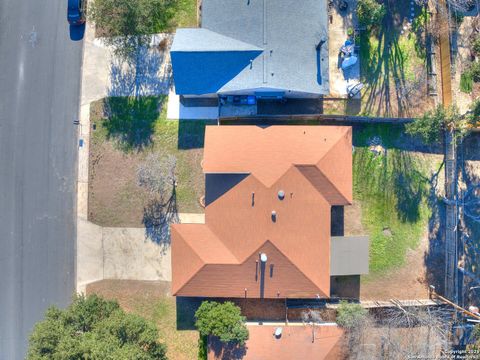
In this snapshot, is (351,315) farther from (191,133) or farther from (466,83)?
(466,83)

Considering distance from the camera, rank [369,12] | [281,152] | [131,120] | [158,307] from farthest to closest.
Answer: [131,120] < [158,307] < [369,12] < [281,152]

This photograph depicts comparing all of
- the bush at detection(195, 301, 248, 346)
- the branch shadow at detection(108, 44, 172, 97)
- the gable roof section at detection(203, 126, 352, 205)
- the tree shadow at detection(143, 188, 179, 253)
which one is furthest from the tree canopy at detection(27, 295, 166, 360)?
the branch shadow at detection(108, 44, 172, 97)

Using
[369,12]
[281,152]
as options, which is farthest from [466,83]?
[281,152]

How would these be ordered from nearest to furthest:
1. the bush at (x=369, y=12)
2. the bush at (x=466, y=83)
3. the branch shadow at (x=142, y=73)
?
the bush at (x=369, y=12) < the bush at (x=466, y=83) < the branch shadow at (x=142, y=73)

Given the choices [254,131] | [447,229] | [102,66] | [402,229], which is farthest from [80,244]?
[447,229]

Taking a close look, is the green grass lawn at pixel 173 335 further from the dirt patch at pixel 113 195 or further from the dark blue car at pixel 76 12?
the dark blue car at pixel 76 12

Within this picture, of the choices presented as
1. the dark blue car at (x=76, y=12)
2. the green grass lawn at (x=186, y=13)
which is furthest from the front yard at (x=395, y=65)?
the dark blue car at (x=76, y=12)

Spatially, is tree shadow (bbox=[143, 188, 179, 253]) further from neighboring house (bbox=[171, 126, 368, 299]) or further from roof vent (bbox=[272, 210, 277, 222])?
roof vent (bbox=[272, 210, 277, 222])

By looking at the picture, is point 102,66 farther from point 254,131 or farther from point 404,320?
point 404,320
